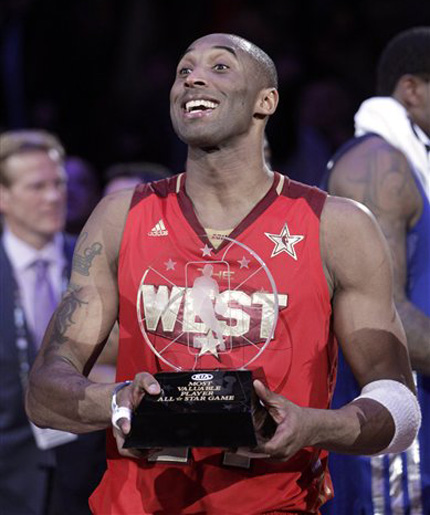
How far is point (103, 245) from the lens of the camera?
2998 millimetres

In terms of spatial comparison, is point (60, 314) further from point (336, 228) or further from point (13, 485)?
point (13, 485)

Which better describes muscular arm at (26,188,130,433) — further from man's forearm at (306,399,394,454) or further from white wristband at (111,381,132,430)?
man's forearm at (306,399,394,454)

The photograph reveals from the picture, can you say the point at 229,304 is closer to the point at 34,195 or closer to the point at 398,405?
the point at 398,405

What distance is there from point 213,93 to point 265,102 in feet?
0.64

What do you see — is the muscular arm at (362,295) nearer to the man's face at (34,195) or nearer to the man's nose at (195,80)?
the man's nose at (195,80)

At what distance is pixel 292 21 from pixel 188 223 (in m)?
4.81

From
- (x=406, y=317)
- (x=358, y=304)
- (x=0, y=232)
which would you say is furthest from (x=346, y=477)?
(x=0, y=232)

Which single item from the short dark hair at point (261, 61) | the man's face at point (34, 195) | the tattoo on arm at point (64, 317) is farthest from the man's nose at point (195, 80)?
the man's face at point (34, 195)

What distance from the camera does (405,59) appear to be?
13.8 ft

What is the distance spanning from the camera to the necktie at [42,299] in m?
5.20

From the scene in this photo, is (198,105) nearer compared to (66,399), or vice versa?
(66,399)

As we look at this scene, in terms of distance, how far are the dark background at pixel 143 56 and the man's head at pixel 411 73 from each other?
8.18 feet

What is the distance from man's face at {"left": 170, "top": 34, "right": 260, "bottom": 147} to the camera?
293cm

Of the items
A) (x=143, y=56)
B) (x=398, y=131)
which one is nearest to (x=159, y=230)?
(x=398, y=131)
